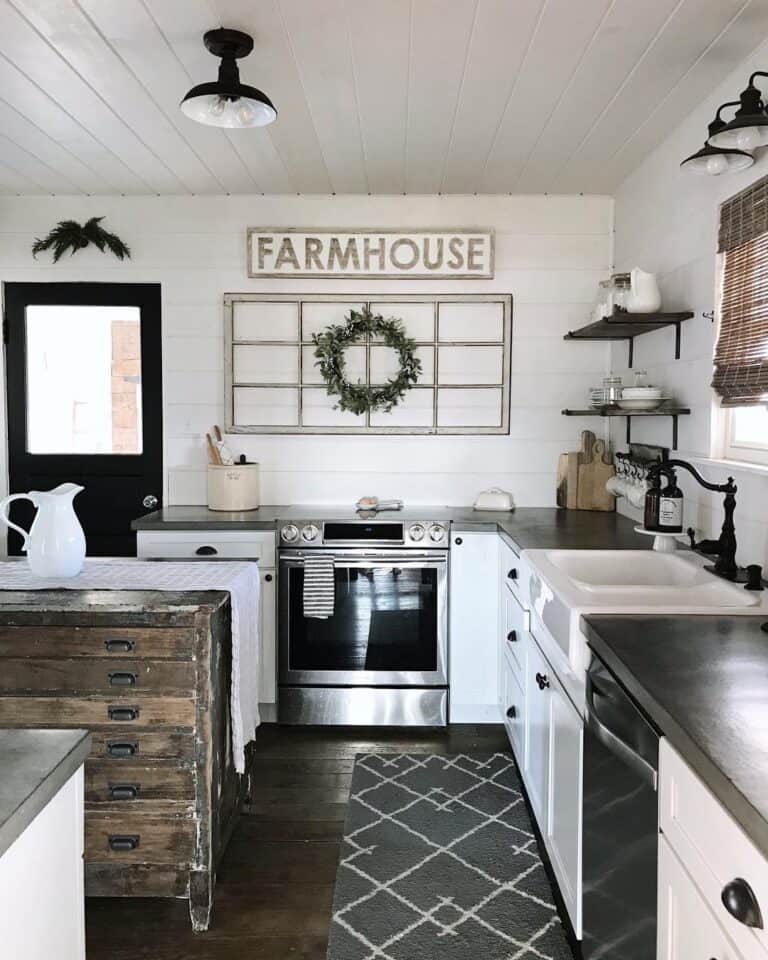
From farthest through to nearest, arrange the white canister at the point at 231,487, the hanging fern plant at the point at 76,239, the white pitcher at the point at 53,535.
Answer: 1. the hanging fern plant at the point at 76,239
2. the white canister at the point at 231,487
3. the white pitcher at the point at 53,535

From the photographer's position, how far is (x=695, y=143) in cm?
295

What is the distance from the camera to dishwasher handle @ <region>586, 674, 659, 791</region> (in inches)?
56.9

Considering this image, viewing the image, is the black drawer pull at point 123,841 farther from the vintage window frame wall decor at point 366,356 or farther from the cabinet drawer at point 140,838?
the vintage window frame wall decor at point 366,356

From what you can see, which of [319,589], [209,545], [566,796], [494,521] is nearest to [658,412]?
[494,521]

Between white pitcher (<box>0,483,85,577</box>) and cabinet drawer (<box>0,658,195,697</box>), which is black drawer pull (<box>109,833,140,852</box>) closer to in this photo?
cabinet drawer (<box>0,658,195,697</box>)

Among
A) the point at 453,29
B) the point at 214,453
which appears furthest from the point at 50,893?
the point at 214,453

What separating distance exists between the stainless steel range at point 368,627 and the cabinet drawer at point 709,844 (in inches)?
90.3

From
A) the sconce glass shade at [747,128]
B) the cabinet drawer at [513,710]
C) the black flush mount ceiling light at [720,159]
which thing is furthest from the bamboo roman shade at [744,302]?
the cabinet drawer at [513,710]

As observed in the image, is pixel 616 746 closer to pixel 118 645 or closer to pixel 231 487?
pixel 118 645

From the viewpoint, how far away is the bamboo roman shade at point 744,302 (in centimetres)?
236

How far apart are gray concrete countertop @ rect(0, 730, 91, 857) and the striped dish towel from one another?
2.16 meters

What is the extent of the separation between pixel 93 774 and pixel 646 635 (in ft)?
5.03

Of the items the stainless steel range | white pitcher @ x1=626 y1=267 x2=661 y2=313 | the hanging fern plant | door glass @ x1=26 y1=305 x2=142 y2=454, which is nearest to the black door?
door glass @ x1=26 y1=305 x2=142 y2=454

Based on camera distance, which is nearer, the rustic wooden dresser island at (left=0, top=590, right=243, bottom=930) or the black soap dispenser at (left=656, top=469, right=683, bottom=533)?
the rustic wooden dresser island at (left=0, top=590, right=243, bottom=930)
